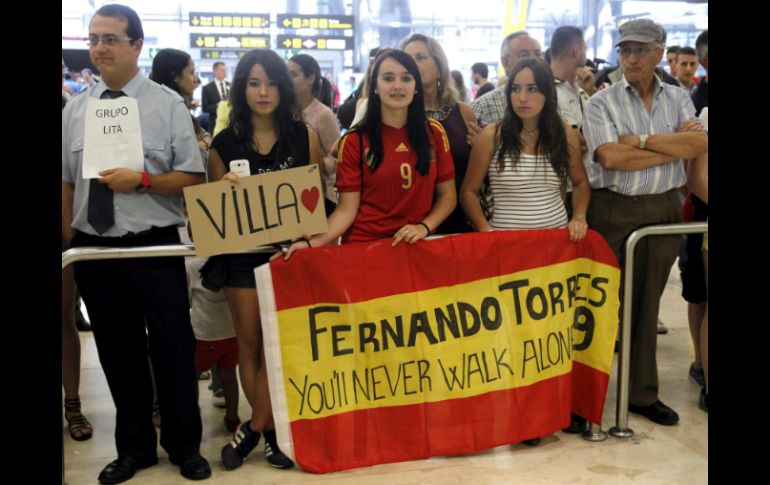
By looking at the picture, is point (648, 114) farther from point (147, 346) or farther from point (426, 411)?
point (147, 346)

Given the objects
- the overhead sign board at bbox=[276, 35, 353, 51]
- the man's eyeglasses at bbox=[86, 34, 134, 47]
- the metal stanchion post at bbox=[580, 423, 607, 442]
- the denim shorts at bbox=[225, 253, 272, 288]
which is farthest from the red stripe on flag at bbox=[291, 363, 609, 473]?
the overhead sign board at bbox=[276, 35, 353, 51]

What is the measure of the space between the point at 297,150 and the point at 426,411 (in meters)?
1.29

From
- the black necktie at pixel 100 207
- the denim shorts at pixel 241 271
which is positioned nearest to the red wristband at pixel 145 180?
the black necktie at pixel 100 207

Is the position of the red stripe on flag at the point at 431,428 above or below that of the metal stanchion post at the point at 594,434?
above

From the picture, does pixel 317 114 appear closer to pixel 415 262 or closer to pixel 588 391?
pixel 415 262

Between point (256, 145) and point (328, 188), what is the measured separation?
35.5 inches

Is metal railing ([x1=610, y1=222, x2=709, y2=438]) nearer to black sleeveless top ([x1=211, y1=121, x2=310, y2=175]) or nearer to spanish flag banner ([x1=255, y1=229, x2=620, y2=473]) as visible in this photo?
spanish flag banner ([x1=255, y1=229, x2=620, y2=473])

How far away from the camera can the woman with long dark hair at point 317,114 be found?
4.40m

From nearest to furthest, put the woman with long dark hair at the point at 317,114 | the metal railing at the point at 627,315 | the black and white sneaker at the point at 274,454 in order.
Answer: the black and white sneaker at the point at 274,454 < the metal railing at the point at 627,315 < the woman with long dark hair at the point at 317,114

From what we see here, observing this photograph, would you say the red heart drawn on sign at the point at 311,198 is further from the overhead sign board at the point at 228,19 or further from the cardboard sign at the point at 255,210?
the overhead sign board at the point at 228,19

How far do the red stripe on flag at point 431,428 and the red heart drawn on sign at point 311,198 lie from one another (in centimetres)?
92

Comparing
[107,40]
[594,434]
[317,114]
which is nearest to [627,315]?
[594,434]
